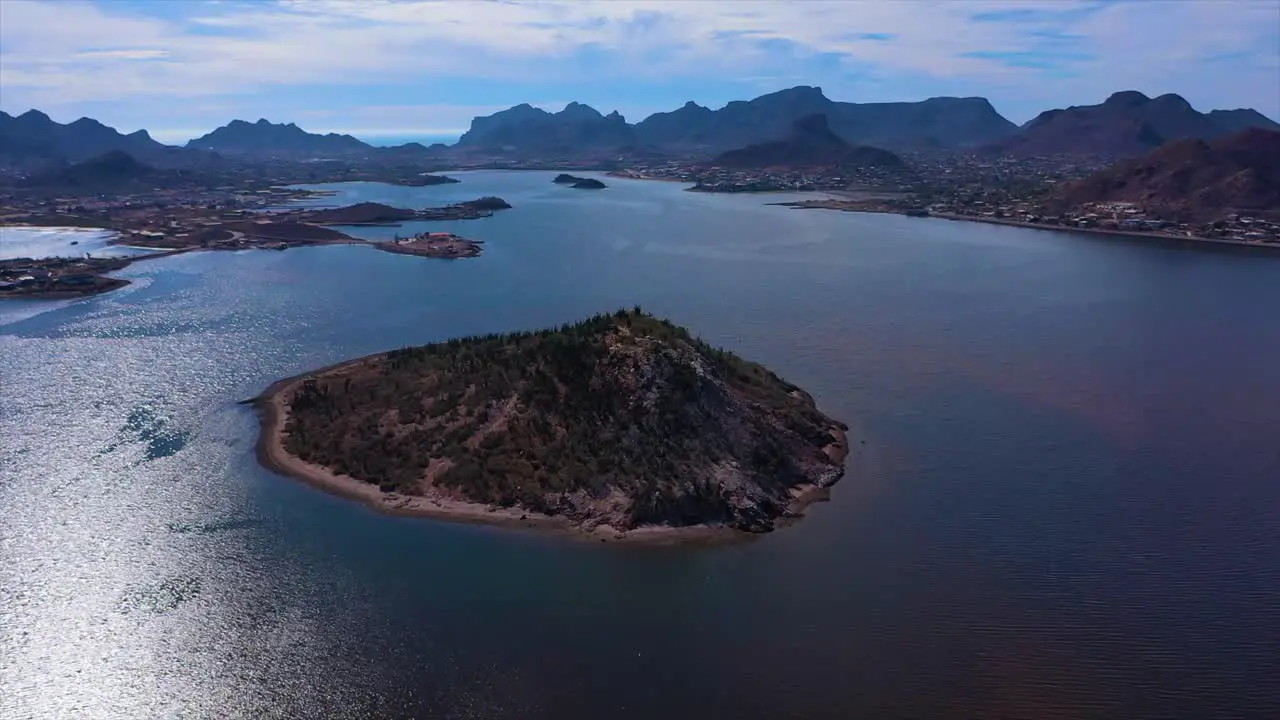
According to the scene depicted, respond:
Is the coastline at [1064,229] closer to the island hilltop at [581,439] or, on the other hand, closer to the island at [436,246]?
the island at [436,246]

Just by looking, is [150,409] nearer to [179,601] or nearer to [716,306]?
[179,601]

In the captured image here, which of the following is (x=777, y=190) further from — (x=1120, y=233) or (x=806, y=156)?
(x=1120, y=233)

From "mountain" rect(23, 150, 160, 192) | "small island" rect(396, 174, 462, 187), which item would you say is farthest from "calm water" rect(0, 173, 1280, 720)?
"small island" rect(396, 174, 462, 187)

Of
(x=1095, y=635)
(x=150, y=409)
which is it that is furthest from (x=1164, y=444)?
(x=150, y=409)

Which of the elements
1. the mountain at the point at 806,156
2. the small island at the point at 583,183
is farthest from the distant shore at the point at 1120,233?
the mountain at the point at 806,156

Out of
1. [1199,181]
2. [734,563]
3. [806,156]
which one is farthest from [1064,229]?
[806,156]
